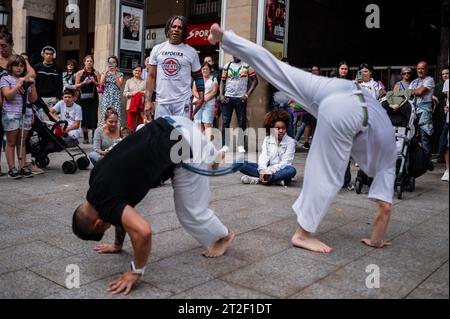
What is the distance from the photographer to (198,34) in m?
18.9

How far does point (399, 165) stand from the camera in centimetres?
646

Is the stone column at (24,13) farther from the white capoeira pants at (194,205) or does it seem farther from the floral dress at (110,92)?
the white capoeira pants at (194,205)

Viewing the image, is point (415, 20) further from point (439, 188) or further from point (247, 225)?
point (247, 225)

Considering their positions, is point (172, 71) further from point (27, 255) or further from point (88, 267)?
point (88, 267)

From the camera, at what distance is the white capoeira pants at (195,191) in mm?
3545

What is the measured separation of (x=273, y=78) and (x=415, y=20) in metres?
16.2

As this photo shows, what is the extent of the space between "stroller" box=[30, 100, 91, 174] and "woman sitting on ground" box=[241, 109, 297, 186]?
265 cm

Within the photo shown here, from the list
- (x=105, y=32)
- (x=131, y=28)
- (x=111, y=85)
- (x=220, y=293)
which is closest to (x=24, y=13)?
(x=105, y=32)

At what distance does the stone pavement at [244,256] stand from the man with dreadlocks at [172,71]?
122cm

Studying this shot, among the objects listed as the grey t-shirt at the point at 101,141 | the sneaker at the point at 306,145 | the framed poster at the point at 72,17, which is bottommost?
the sneaker at the point at 306,145

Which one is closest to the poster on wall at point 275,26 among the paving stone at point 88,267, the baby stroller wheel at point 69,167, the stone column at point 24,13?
the baby stroller wheel at point 69,167

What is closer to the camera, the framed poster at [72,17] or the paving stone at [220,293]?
the paving stone at [220,293]

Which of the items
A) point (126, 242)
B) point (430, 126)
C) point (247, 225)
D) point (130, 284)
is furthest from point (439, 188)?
point (130, 284)

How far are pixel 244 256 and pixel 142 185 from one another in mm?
1109
